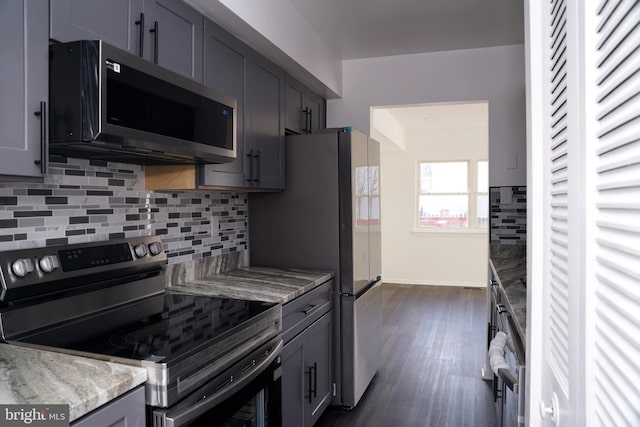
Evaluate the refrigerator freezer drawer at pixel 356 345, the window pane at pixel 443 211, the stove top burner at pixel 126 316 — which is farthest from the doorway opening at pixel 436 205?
the stove top burner at pixel 126 316

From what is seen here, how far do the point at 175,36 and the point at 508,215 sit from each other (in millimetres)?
2647

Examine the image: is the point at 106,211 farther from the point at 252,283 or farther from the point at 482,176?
the point at 482,176

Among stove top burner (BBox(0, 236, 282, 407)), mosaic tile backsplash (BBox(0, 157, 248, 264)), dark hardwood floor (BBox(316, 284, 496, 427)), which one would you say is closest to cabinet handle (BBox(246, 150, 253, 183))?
mosaic tile backsplash (BBox(0, 157, 248, 264))

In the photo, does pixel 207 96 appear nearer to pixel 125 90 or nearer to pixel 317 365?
pixel 125 90

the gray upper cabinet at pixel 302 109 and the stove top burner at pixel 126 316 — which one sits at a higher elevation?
the gray upper cabinet at pixel 302 109

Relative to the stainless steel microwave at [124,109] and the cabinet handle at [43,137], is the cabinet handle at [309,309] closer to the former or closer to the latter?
the stainless steel microwave at [124,109]

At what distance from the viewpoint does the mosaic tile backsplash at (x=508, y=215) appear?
3.41m

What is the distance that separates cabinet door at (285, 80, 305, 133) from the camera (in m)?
2.99

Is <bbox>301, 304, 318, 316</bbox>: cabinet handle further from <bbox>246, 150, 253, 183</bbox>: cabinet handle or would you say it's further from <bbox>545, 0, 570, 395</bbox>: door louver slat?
<bbox>545, 0, 570, 395</bbox>: door louver slat

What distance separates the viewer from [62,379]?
3.67ft

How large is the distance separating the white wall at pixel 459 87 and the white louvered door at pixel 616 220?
2965 millimetres

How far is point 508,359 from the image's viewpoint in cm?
172

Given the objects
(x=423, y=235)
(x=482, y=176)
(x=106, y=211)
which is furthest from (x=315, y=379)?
(x=482, y=176)

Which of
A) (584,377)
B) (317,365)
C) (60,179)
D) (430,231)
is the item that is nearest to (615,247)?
(584,377)
